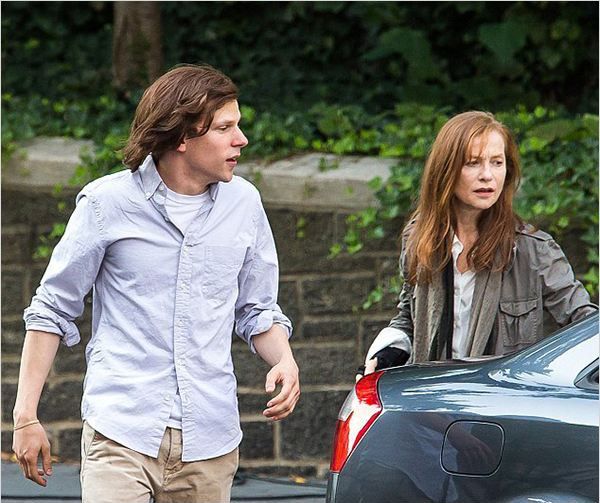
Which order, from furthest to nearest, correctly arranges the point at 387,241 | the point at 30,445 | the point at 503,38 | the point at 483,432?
1. the point at 503,38
2. the point at 387,241
3. the point at 30,445
4. the point at 483,432

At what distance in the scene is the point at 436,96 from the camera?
834 cm

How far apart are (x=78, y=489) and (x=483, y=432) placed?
3.42 meters

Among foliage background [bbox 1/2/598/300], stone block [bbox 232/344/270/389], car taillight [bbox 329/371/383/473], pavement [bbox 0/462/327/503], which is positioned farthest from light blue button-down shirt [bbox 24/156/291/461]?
stone block [bbox 232/344/270/389]

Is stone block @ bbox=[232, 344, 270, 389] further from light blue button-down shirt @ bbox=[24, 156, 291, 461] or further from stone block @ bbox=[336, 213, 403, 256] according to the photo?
light blue button-down shirt @ bbox=[24, 156, 291, 461]

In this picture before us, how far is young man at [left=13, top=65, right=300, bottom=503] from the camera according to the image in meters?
3.49

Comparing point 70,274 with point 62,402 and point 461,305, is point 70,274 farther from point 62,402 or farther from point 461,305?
point 62,402

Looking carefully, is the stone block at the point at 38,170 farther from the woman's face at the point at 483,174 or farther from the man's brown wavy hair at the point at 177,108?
the man's brown wavy hair at the point at 177,108

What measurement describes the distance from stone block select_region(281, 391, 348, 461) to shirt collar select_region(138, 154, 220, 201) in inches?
118

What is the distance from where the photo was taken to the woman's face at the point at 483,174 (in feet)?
13.7

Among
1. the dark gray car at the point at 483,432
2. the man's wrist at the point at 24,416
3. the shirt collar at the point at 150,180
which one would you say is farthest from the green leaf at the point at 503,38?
the man's wrist at the point at 24,416

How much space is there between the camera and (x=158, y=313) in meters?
3.52

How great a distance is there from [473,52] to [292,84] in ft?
4.34

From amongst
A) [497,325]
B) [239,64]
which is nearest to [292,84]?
[239,64]

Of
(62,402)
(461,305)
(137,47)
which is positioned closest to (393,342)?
(461,305)
